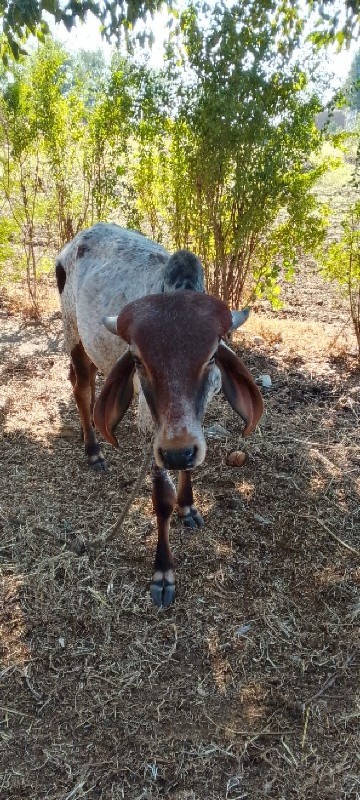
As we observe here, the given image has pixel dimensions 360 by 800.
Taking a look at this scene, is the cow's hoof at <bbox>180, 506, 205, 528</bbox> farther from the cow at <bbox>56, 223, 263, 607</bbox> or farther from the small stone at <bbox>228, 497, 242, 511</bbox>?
the small stone at <bbox>228, 497, 242, 511</bbox>

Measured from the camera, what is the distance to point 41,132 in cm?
701

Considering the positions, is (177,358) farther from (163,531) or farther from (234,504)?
(234,504)

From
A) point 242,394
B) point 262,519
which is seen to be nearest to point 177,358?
point 242,394

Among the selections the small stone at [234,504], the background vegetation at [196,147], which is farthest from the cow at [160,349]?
the background vegetation at [196,147]

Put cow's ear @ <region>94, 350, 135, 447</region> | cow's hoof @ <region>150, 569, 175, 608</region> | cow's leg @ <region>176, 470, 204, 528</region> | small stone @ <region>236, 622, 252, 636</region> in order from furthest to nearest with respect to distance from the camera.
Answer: cow's leg @ <region>176, 470, 204, 528</region>
cow's hoof @ <region>150, 569, 175, 608</region>
small stone @ <region>236, 622, 252, 636</region>
cow's ear @ <region>94, 350, 135, 447</region>

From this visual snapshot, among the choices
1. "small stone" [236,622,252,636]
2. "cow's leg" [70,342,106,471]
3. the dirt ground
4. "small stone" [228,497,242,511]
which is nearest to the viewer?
the dirt ground

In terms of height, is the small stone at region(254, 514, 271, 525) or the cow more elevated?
the cow

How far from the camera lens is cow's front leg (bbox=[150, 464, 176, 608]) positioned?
3.27m

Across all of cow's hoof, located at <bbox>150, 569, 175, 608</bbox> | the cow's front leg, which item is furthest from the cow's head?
cow's hoof, located at <bbox>150, 569, 175, 608</bbox>

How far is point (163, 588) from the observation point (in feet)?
10.8

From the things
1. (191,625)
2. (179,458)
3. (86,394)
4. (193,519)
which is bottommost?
(191,625)

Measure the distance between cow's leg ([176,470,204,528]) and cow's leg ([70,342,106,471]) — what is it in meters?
0.92

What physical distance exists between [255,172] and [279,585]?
4162mm

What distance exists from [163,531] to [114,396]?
3.19 ft
